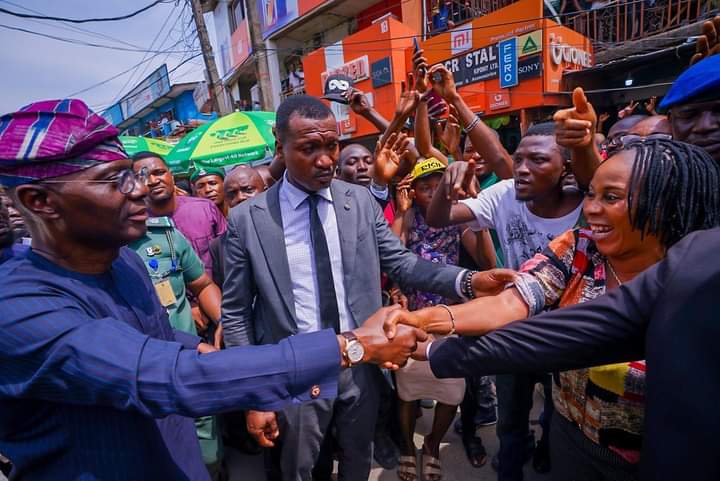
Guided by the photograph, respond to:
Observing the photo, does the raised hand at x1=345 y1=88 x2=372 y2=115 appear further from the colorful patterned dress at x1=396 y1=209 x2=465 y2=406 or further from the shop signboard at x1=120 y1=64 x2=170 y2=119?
the shop signboard at x1=120 y1=64 x2=170 y2=119

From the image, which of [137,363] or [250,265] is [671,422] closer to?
[137,363]

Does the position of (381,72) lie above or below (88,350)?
above

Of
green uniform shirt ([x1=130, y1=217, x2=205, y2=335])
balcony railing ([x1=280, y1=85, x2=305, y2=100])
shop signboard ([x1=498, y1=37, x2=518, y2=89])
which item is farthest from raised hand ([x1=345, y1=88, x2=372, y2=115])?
balcony railing ([x1=280, y1=85, x2=305, y2=100])

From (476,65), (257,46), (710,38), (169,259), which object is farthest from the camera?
(476,65)

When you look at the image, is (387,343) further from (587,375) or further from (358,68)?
(358,68)

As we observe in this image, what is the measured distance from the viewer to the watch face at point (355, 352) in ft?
4.46

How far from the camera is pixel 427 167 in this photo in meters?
2.83

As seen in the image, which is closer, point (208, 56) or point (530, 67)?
point (530, 67)

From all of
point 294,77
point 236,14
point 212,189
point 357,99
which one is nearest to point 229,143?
point 212,189

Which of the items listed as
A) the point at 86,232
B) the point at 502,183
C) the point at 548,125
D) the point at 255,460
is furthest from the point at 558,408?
the point at 255,460

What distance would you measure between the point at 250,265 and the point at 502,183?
1.57 meters

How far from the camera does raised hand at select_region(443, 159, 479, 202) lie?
214 centimetres

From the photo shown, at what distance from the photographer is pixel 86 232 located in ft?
3.95

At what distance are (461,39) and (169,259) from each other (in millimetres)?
9811
